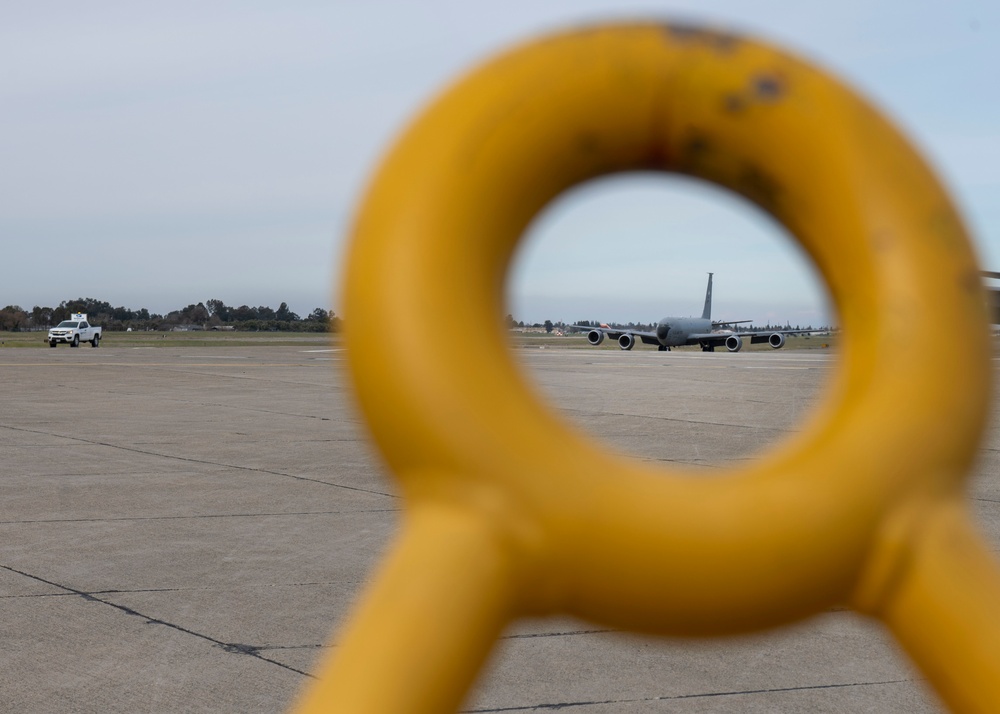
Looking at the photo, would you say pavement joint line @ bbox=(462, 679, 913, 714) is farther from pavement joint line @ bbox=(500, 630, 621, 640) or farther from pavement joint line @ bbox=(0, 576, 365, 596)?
pavement joint line @ bbox=(0, 576, 365, 596)

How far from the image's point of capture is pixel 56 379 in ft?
66.8

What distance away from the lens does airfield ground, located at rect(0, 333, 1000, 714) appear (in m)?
3.53

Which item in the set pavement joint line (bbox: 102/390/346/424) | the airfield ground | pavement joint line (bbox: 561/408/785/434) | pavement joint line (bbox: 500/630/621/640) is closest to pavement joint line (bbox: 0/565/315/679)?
the airfield ground

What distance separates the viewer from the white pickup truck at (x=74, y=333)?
47.6 metres

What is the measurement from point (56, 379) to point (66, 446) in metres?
11.6

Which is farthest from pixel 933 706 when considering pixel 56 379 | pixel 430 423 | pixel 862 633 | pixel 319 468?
pixel 56 379

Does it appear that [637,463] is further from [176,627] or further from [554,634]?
[176,627]

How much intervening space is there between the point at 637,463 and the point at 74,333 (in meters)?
50.7

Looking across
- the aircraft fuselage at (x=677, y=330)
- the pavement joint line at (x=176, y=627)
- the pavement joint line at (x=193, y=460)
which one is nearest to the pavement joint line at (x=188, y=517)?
the pavement joint line at (x=193, y=460)

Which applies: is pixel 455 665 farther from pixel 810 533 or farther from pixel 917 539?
pixel 917 539

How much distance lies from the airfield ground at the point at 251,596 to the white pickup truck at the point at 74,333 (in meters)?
39.1

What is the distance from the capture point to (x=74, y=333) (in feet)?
158

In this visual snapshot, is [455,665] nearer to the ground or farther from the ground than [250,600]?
farther from the ground

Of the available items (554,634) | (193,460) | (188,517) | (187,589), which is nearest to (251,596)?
(187,589)
